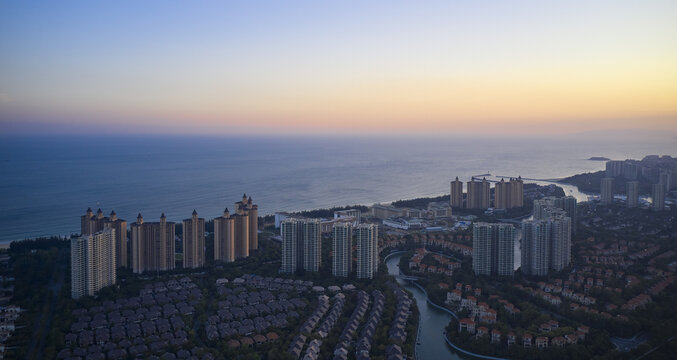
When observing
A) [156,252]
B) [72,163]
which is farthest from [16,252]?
[72,163]

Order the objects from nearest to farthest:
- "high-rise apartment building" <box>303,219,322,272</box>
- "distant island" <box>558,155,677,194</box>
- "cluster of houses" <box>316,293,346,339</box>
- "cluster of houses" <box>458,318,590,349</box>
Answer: "cluster of houses" <box>458,318,590,349</box>, "cluster of houses" <box>316,293,346,339</box>, "high-rise apartment building" <box>303,219,322,272</box>, "distant island" <box>558,155,677,194</box>

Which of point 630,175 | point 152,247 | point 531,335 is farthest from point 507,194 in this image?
point 152,247

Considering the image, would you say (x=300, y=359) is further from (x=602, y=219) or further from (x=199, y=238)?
(x=602, y=219)

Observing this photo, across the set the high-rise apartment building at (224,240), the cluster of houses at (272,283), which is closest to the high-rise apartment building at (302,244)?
the cluster of houses at (272,283)

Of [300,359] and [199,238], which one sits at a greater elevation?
[199,238]

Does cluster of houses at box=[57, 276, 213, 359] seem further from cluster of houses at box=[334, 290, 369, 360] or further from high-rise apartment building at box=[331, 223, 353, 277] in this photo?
high-rise apartment building at box=[331, 223, 353, 277]

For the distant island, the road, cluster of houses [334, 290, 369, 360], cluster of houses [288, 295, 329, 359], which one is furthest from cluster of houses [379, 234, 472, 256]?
the distant island
